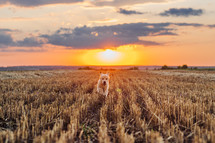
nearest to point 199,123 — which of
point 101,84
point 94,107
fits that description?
point 94,107

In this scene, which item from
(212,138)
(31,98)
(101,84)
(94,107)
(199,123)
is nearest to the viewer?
(212,138)

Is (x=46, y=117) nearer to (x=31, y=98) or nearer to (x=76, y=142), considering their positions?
(x=76, y=142)

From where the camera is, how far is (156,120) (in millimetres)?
3953

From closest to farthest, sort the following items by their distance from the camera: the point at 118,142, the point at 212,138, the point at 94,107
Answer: the point at 212,138 → the point at 118,142 → the point at 94,107

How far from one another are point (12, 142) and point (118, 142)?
1918 millimetres

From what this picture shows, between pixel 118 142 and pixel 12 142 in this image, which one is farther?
pixel 118 142

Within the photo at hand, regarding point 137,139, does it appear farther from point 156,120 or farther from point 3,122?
point 3,122

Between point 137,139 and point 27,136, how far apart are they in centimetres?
221

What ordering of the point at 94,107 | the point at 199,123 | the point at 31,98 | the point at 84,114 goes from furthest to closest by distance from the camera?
the point at 31,98 < the point at 94,107 < the point at 84,114 < the point at 199,123

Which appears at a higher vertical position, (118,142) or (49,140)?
(49,140)

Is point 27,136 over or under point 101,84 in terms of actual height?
under

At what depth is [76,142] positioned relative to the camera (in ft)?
10.0

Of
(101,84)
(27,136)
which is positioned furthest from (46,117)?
(101,84)

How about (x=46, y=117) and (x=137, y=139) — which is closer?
(x=137, y=139)
